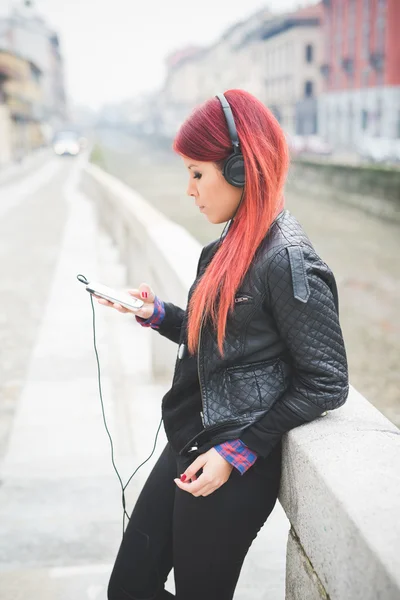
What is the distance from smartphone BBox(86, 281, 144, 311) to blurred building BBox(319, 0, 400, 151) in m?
30.9

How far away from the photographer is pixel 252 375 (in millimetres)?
1625

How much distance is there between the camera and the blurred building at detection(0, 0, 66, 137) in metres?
86.4

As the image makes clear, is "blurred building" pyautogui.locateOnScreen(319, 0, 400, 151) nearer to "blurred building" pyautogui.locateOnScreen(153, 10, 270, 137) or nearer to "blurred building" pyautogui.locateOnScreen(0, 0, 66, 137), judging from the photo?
"blurred building" pyautogui.locateOnScreen(153, 10, 270, 137)

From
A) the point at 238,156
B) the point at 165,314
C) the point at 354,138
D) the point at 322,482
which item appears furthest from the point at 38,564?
the point at 354,138

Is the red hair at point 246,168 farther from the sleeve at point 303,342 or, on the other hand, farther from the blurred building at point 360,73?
the blurred building at point 360,73

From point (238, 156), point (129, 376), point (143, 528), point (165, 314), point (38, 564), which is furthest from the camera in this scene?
point (129, 376)

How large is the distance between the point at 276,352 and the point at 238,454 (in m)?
0.27

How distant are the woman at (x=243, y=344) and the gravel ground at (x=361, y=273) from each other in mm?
4007

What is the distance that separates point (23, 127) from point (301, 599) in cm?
6443

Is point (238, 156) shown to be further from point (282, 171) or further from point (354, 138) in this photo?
point (354, 138)

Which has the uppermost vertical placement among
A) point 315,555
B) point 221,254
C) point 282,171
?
point 282,171

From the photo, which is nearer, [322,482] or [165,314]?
[322,482]

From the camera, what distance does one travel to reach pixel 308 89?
4953cm

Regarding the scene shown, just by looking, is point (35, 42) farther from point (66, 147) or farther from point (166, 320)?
point (166, 320)
